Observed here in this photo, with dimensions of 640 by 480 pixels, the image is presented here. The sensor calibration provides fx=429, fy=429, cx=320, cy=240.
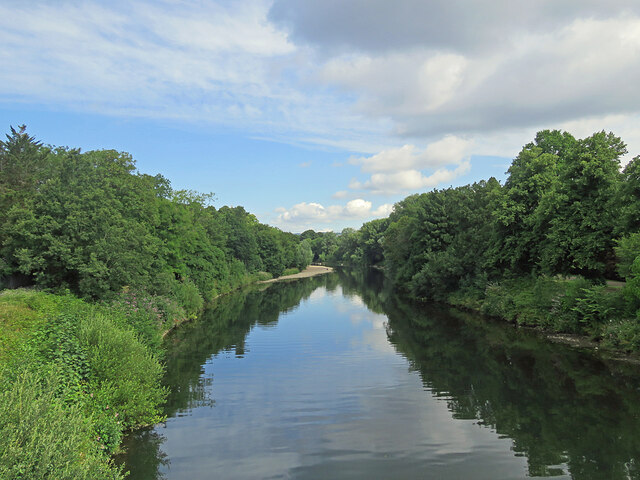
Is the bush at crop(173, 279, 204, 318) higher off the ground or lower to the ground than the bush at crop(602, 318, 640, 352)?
higher

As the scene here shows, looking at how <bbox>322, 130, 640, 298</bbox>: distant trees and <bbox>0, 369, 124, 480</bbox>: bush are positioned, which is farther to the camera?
<bbox>322, 130, 640, 298</bbox>: distant trees

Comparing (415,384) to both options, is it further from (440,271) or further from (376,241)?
(376,241)

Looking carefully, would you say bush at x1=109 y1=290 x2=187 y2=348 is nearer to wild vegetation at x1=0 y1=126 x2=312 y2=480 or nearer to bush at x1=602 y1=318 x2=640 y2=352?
wild vegetation at x1=0 y1=126 x2=312 y2=480

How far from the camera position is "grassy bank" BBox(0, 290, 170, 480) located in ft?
24.7

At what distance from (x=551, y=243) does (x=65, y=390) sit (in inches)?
1203

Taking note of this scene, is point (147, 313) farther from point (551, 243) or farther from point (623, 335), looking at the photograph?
point (551, 243)

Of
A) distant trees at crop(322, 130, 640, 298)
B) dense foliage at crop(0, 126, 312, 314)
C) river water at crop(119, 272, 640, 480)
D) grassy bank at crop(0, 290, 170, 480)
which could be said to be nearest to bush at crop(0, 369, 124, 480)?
grassy bank at crop(0, 290, 170, 480)

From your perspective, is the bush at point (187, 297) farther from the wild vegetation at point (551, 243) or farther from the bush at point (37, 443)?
the bush at point (37, 443)

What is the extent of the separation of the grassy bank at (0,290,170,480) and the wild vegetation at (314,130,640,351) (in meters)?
23.4

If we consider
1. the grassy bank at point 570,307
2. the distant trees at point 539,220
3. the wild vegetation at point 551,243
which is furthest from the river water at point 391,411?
the distant trees at point 539,220

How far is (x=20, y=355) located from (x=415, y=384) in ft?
51.9

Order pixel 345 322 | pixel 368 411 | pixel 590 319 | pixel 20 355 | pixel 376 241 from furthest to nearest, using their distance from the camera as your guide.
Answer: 1. pixel 376 241
2. pixel 345 322
3. pixel 590 319
4. pixel 368 411
5. pixel 20 355

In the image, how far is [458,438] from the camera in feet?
→ 47.4

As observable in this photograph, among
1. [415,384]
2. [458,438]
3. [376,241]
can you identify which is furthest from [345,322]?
[376,241]
